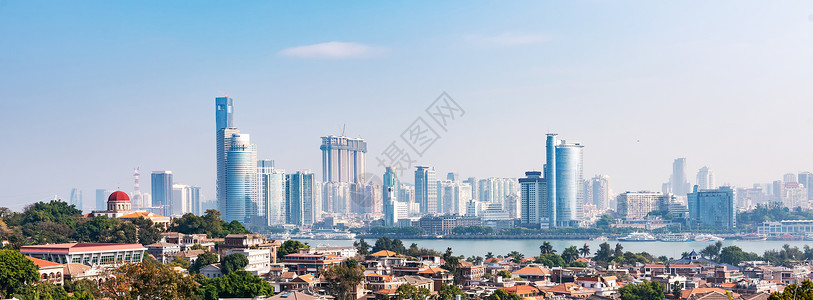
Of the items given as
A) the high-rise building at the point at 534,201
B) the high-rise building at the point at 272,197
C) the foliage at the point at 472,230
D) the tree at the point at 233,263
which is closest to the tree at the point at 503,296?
the tree at the point at 233,263

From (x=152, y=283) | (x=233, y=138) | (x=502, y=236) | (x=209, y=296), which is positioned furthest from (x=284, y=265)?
(x=233, y=138)

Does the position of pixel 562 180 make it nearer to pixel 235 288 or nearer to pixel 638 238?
pixel 638 238

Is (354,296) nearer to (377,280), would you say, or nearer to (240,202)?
(377,280)

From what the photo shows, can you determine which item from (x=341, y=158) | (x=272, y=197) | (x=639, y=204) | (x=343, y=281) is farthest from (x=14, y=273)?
(x=341, y=158)

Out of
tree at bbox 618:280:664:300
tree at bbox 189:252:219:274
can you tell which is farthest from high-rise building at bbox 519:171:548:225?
tree at bbox 189:252:219:274

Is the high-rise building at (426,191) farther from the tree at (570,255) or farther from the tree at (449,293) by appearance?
the tree at (449,293)
